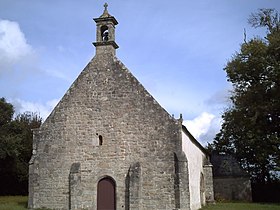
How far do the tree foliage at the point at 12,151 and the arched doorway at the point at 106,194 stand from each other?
16.3 metres

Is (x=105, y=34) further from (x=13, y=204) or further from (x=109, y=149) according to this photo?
(x=13, y=204)

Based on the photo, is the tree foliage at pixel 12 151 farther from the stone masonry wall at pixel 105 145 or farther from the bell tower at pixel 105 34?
the bell tower at pixel 105 34

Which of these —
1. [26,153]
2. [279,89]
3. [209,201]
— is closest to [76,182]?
[209,201]

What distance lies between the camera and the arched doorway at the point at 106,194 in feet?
68.9

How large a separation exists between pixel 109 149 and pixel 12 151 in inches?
651

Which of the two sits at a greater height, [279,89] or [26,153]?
[279,89]

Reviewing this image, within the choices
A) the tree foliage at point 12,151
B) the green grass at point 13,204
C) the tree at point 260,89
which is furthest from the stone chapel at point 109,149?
the tree foliage at point 12,151

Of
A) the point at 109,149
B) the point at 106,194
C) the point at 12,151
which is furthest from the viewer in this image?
the point at 12,151

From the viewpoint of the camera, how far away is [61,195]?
70.5 ft

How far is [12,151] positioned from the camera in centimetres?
3444

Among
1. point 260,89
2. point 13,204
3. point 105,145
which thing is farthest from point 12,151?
point 260,89

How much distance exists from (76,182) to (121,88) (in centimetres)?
627

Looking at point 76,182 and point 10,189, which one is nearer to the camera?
point 76,182

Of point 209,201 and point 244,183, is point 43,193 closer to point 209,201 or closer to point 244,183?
point 209,201
